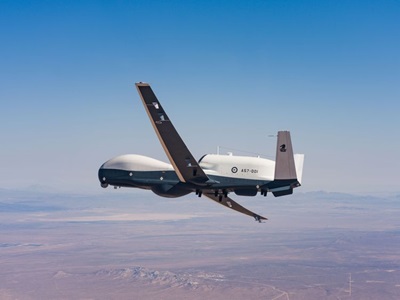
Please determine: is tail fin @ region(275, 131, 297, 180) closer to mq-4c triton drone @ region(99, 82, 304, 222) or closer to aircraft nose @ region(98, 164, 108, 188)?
mq-4c triton drone @ region(99, 82, 304, 222)

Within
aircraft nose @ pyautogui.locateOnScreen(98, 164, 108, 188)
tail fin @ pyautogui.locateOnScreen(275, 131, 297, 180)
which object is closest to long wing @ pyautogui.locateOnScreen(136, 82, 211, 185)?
tail fin @ pyautogui.locateOnScreen(275, 131, 297, 180)

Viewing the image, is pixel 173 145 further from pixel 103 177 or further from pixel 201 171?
pixel 103 177

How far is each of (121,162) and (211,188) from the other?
1063 centimetres

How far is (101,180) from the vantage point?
64.0 m

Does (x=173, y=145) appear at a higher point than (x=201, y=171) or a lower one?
higher

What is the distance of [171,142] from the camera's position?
5438 centimetres

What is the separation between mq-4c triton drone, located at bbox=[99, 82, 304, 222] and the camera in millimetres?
55688

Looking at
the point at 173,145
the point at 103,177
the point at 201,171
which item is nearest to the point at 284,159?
the point at 201,171

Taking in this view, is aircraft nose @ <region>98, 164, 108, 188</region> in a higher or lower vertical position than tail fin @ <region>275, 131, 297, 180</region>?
lower

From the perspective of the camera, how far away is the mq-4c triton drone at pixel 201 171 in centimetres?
5569

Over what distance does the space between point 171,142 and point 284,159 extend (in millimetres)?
11813

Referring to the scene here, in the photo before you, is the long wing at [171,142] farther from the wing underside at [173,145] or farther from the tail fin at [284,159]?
the tail fin at [284,159]

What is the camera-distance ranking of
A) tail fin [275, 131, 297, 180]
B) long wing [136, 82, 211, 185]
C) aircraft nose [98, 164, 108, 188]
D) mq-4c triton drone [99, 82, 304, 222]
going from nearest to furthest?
long wing [136, 82, 211, 185] → mq-4c triton drone [99, 82, 304, 222] → tail fin [275, 131, 297, 180] → aircraft nose [98, 164, 108, 188]

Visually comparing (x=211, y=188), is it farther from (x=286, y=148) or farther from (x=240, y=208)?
(x=240, y=208)
